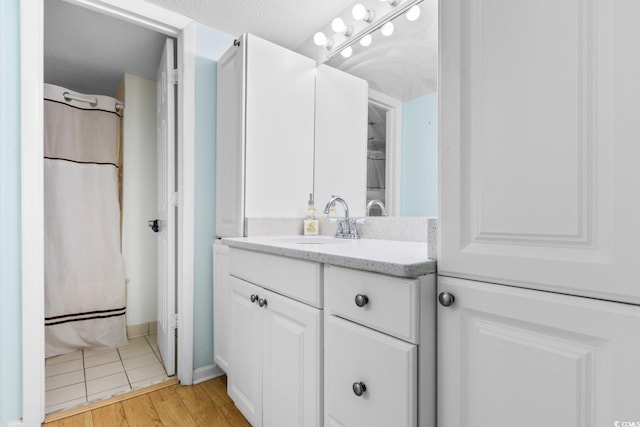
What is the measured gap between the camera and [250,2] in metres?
1.70

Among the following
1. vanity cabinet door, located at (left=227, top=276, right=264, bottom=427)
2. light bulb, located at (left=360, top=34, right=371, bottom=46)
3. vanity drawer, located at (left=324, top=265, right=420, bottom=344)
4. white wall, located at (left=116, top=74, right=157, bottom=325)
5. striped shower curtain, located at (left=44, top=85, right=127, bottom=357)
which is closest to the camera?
vanity drawer, located at (left=324, top=265, right=420, bottom=344)

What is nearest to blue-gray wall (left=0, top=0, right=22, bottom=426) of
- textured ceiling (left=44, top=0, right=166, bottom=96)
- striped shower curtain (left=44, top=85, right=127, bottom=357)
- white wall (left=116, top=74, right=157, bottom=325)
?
textured ceiling (left=44, top=0, right=166, bottom=96)

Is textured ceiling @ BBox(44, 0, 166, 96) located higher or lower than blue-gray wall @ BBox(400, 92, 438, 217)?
higher

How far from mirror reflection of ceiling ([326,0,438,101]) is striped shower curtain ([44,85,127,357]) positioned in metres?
1.99

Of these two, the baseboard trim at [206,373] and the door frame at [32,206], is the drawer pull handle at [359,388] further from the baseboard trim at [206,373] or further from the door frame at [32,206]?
the door frame at [32,206]

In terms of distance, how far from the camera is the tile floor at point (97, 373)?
5.61 ft

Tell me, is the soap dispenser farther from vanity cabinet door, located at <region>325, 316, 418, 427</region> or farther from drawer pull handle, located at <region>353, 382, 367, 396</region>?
drawer pull handle, located at <region>353, 382, 367, 396</region>

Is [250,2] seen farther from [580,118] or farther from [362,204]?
[580,118]

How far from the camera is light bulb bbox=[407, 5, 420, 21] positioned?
1.42 m

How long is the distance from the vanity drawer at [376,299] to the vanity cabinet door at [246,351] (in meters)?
0.43

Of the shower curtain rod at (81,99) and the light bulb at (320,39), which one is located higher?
the light bulb at (320,39)

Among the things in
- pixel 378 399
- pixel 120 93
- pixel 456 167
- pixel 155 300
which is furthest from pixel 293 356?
pixel 120 93

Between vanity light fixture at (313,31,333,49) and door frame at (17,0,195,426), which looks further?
vanity light fixture at (313,31,333,49)

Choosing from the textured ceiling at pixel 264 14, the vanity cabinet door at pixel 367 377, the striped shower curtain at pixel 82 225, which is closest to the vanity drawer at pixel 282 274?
the vanity cabinet door at pixel 367 377
